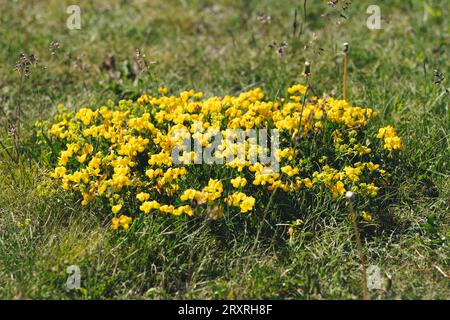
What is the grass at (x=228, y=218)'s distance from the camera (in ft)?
10.3

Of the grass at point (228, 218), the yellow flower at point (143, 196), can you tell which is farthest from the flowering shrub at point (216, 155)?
the grass at point (228, 218)

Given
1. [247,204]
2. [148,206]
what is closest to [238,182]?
[247,204]

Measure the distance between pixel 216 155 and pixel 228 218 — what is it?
14.7 inches

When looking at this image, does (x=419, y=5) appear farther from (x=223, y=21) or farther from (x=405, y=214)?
(x=405, y=214)

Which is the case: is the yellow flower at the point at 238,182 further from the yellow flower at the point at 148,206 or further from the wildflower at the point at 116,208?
the wildflower at the point at 116,208

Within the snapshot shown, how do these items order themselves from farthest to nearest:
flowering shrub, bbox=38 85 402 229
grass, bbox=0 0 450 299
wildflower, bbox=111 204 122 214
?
flowering shrub, bbox=38 85 402 229
wildflower, bbox=111 204 122 214
grass, bbox=0 0 450 299

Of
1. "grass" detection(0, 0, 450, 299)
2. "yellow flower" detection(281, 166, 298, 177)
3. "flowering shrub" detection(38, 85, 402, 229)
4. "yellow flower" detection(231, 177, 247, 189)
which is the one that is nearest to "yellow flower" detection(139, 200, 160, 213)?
"flowering shrub" detection(38, 85, 402, 229)

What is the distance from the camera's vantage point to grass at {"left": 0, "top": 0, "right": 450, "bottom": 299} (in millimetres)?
3145

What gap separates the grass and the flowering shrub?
0.13 metres

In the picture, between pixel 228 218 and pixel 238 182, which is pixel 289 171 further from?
pixel 228 218

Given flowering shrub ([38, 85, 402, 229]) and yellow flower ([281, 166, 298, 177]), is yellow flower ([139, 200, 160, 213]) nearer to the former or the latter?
flowering shrub ([38, 85, 402, 229])

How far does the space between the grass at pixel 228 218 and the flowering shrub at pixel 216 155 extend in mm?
135

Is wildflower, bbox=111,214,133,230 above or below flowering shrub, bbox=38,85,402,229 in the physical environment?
below
